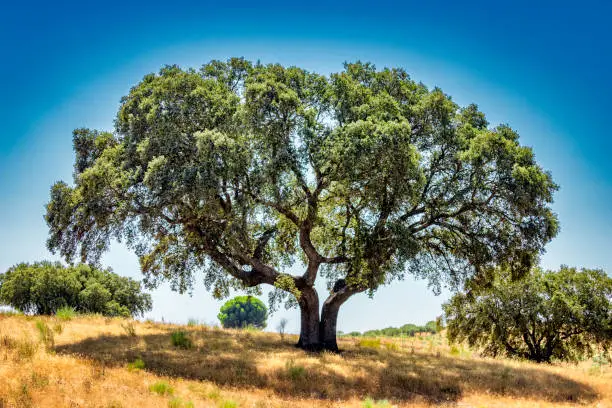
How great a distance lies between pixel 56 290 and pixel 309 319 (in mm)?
41526

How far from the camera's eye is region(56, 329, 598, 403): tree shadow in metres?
16.8

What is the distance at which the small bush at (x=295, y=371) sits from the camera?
1727cm

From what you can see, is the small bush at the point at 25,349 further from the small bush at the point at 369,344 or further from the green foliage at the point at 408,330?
the green foliage at the point at 408,330

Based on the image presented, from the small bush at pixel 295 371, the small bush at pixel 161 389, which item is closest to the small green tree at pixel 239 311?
the small bush at pixel 295 371

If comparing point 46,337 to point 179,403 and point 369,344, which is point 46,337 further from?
point 369,344

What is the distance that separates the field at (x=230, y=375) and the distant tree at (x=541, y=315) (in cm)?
886

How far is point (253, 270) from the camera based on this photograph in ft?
78.3

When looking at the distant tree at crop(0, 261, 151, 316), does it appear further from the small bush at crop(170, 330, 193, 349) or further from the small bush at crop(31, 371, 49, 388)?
the small bush at crop(31, 371, 49, 388)

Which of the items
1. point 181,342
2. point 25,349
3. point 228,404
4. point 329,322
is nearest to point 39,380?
point 25,349

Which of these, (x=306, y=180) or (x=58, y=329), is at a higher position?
(x=306, y=180)

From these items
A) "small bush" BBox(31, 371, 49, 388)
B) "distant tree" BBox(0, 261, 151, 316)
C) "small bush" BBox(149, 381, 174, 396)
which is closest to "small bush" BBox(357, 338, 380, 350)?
"small bush" BBox(149, 381, 174, 396)

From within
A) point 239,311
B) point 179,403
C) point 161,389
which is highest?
point 239,311

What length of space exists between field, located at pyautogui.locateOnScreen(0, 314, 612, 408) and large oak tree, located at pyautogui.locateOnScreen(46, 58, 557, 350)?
3.53 metres

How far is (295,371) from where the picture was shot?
17547 millimetres
